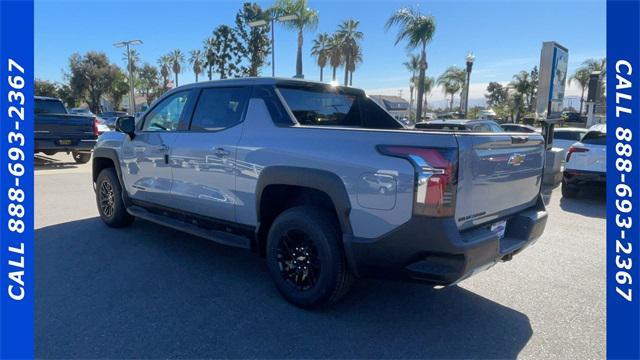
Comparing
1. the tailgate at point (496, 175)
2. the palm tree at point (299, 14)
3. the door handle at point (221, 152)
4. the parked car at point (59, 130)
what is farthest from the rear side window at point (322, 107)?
the palm tree at point (299, 14)

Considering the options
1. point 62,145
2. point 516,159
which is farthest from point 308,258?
point 62,145

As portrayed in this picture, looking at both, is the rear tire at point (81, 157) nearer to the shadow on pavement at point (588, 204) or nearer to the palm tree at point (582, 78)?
the shadow on pavement at point (588, 204)

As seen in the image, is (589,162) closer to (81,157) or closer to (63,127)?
(63,127)

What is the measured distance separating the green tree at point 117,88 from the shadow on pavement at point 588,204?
183 feet

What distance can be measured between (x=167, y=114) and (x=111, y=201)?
64.6 inches

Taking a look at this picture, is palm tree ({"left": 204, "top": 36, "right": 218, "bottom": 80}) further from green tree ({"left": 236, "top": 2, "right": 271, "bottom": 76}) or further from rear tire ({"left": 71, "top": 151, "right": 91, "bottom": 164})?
rear tire ({"left": 71, "top": 151, "right": 91, "bottom": 164})

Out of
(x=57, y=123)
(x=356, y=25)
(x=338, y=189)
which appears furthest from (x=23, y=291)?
(x=356, y=25)

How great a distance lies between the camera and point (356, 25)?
3869 cm

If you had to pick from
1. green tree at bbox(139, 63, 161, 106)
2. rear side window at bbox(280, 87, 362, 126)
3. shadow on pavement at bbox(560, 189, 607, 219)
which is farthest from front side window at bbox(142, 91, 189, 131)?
green tree at bbox(139, 63, 161, 106)

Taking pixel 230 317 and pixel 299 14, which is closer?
pixel 230 317

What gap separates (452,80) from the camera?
189ft

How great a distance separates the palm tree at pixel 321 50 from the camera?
134ft

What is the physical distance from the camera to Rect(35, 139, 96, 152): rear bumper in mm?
11211

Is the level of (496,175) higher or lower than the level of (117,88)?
lower
